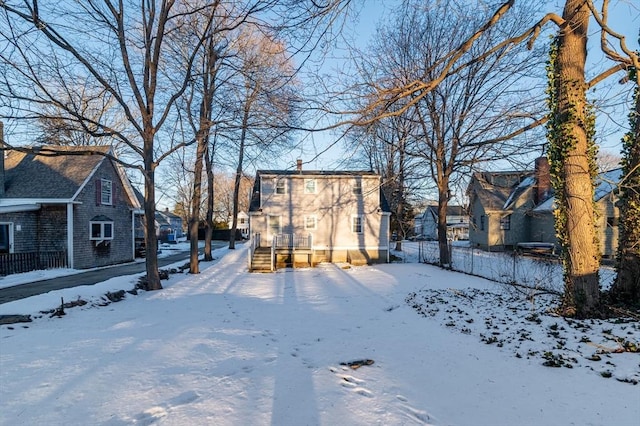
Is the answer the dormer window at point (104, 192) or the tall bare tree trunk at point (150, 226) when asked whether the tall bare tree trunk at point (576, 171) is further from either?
the dormer window at point (104, 192)

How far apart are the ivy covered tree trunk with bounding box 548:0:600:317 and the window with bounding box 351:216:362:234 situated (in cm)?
1456

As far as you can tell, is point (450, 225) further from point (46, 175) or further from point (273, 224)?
point (46, 175)

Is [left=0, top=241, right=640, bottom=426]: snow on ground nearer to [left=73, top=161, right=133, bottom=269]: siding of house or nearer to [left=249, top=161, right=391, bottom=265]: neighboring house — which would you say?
[left=73, top=161, right=133, bottom=269]: siding of house

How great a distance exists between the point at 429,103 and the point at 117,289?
45.7ft

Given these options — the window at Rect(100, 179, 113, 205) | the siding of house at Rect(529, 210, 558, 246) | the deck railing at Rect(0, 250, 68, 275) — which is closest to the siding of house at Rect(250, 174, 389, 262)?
the window at Rect(100, 179, 113, 205)

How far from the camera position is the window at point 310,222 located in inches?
774

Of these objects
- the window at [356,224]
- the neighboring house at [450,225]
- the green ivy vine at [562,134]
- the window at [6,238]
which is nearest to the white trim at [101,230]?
the window at [6,238]

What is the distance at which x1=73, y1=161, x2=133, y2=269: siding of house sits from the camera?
51.8 ft

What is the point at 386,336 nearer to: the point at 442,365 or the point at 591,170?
the point at 442,365

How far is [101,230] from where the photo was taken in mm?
17078

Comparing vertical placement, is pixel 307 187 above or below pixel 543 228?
above

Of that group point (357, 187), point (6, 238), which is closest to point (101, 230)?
point (6, 238)

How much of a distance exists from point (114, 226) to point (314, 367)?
18261 millimetres

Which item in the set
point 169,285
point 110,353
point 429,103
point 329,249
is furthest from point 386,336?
point 329,249
